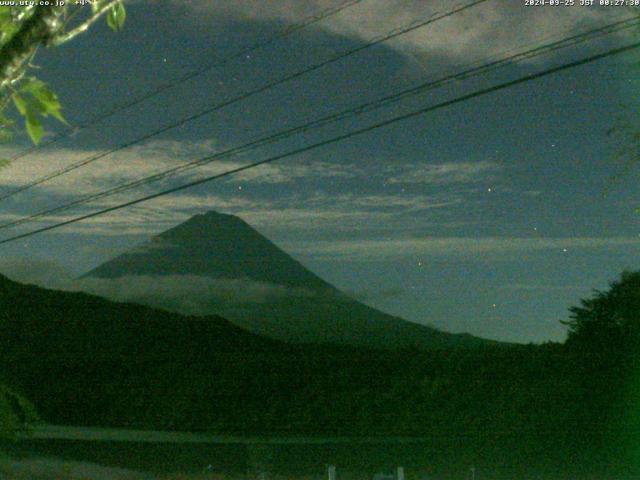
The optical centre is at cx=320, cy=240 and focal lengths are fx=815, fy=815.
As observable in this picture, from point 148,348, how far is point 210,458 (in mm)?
12057

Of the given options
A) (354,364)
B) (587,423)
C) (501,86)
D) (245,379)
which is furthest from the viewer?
(245,379)

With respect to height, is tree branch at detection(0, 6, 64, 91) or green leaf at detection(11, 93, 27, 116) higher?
tree branch at detection(0, 6, 64, 91)

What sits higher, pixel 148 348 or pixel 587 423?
pixel 148 348

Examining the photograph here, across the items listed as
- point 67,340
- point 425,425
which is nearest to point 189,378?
point 67,340

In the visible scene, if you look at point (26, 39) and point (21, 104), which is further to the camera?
point (26, 39)

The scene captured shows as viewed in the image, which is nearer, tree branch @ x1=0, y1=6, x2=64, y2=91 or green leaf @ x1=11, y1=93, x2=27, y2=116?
green leaf @ x1=11, y1=93, x2=27, y2=116

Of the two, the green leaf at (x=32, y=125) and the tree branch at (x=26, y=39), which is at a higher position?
the tree branch at (x=26, y=39)

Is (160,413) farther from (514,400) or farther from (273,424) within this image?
(514,400)

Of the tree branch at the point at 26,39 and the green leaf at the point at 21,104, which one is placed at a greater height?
the tree branch at the point at 26,39

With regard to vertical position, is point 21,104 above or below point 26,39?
below

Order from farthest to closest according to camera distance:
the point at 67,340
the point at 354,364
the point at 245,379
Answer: the point at 67,340, the point at 245,379, the point at 354,364

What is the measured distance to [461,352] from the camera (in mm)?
23547

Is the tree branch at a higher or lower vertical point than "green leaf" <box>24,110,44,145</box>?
higher

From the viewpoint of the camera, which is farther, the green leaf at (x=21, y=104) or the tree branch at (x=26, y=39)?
the tree branch at (x=26, y=39)
